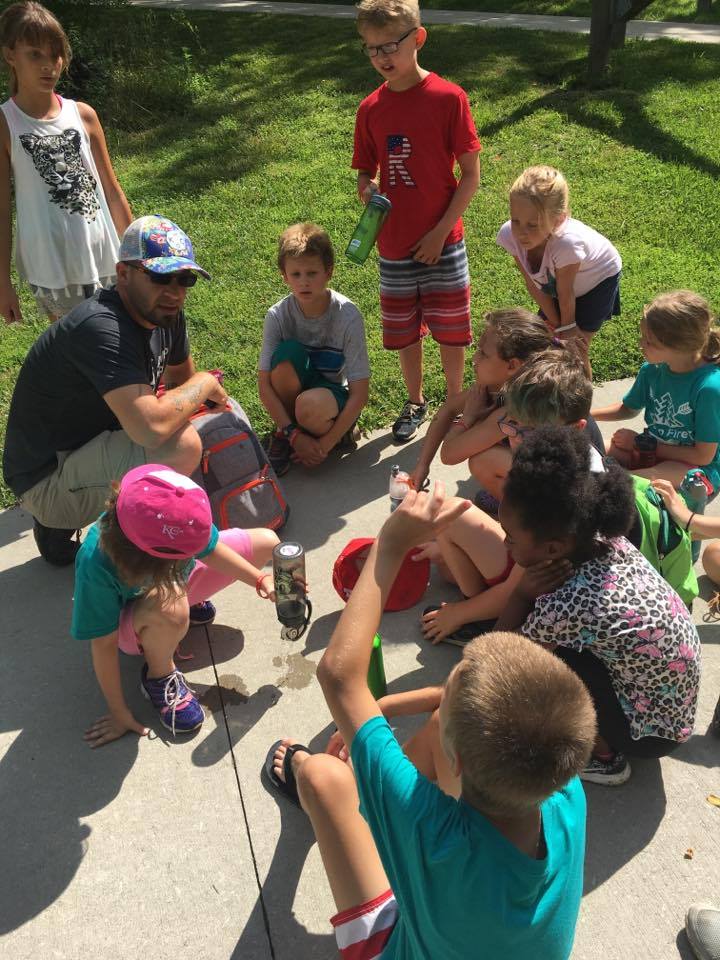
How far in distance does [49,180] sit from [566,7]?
10.8 meters

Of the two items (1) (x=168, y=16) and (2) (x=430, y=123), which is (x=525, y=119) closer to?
(2) (x=430, y=123)

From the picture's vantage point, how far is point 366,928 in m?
2.14

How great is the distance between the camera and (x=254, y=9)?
12.6 meters

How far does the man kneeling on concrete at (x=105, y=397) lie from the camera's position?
3.47 metres

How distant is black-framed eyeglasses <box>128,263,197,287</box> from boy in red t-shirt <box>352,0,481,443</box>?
1380mm

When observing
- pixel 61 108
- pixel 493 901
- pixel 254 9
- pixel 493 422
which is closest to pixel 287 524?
pixel 493 422

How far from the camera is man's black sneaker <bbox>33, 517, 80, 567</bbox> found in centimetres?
390

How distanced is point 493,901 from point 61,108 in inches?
156

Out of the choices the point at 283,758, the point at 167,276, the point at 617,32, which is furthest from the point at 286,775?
the point at 617,32

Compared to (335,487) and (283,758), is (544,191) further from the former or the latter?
(283,758)

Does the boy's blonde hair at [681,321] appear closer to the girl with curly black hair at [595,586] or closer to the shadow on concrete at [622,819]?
the girl with curly black hair at [595,586]

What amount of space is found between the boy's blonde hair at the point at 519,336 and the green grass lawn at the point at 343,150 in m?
1.45

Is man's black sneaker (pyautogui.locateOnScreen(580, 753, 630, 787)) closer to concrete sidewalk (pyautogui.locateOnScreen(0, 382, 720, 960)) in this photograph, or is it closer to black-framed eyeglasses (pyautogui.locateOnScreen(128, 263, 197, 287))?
concrete sidewalk (pyautogui.locateOnScreen(0, 382, 720, 960))

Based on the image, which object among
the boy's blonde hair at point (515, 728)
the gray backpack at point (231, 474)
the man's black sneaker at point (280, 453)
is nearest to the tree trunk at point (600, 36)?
the man's black sneaker at point (280, 453)
